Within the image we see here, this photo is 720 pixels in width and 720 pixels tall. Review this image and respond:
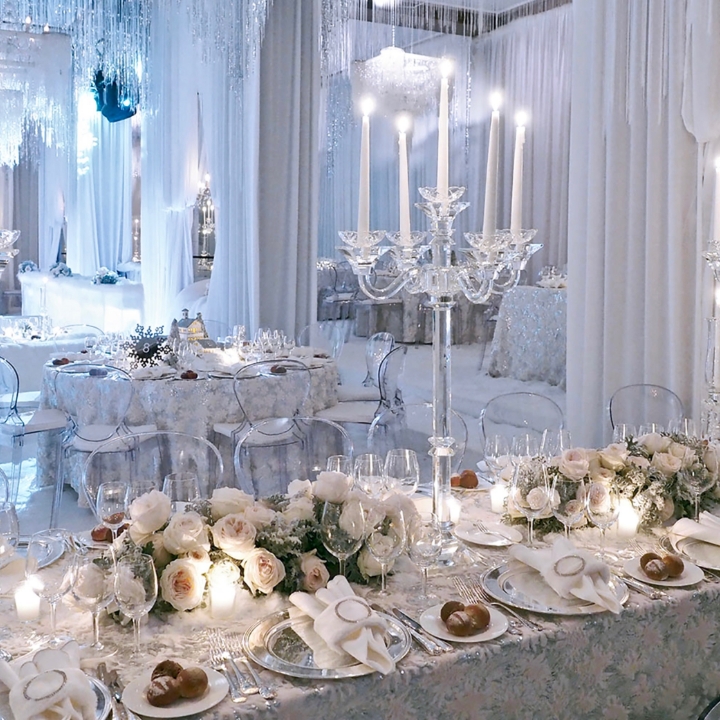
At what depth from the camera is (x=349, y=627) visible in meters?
1.59

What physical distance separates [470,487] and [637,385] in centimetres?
194

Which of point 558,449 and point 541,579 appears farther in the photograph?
point 558,449

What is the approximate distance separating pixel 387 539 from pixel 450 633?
0.73ft

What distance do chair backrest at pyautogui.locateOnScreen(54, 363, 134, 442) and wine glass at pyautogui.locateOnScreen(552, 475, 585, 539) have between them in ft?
11.0

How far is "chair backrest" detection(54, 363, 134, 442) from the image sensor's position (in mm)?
4992

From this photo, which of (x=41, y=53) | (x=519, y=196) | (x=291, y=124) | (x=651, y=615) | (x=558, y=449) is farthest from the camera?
(x=41, y=53)

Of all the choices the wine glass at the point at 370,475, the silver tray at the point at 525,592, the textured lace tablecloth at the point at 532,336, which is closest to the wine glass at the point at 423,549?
the silver tray at the point at 525,592

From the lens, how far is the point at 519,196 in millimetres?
1979

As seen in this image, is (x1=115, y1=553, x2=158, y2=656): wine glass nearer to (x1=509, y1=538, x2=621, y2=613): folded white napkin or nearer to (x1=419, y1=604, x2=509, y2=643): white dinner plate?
(x1=419, y1=604, x2=509, y2=643): white dinner plate

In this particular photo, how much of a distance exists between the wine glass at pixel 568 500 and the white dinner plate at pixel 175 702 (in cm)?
96

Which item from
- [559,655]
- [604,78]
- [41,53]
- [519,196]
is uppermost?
[41,53]

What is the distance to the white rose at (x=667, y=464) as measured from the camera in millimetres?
2395

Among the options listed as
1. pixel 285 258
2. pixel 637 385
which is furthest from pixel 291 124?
pixel 637 385

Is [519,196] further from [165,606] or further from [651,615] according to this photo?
[165,606]
